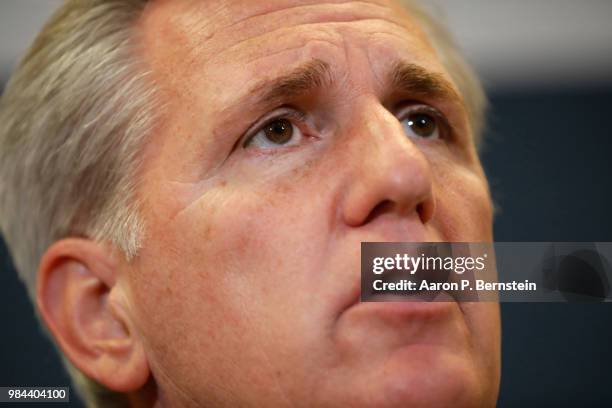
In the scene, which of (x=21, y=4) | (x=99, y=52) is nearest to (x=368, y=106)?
(x=99, y=52)

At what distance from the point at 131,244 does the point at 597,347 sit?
67cm

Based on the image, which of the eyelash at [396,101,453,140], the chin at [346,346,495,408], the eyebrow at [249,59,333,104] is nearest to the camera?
the chin at [346,346,495,408]

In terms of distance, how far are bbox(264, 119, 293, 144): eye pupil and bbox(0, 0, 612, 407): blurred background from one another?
42 centimetres

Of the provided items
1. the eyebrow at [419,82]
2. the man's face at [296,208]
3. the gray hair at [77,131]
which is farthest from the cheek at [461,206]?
the gray hair at [77,131]

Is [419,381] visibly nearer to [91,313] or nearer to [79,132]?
[91,313]

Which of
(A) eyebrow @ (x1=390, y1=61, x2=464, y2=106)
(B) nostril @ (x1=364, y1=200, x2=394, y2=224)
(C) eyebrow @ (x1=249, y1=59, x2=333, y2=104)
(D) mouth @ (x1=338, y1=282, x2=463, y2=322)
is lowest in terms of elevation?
(D) mouth @ (x1=338, y1=282, x2=463, y2=322)

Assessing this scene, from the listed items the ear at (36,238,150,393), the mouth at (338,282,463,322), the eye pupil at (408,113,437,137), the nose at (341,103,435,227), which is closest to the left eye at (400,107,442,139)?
the eye pupil at (408,113,437,137)

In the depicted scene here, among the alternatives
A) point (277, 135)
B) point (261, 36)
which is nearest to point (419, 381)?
point (277, 135)

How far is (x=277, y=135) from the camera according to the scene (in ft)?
3.22

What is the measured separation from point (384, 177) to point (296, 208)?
4.4 inches

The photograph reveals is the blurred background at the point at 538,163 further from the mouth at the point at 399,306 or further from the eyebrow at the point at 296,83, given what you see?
the eyebrow at the point at 296,83

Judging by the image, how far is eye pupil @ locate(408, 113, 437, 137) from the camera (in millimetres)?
1076

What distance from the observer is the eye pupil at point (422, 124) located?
1076 mm

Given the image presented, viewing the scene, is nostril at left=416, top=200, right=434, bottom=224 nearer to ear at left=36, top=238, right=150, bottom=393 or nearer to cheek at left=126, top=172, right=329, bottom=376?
cheek at left=126, top=172, right=329, bottom=376
